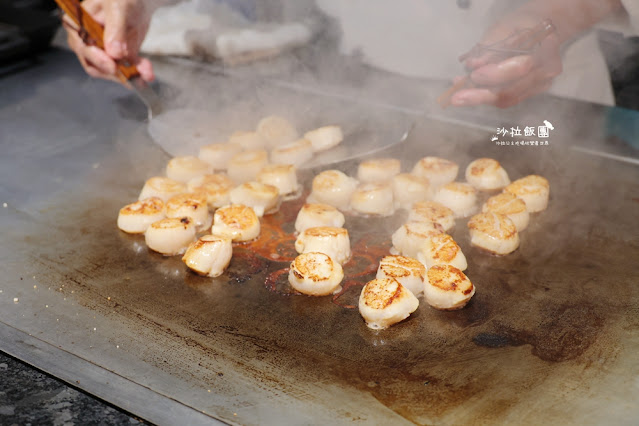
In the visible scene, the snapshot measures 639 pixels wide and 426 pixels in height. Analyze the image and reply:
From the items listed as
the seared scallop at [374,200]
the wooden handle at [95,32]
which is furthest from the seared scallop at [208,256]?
the wooden handle at [95,32]

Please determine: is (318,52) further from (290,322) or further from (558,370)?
(558,370)

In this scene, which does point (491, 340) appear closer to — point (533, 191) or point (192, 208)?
point (533, 191)

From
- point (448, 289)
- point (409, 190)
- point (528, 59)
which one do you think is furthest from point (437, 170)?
point (448, 289)

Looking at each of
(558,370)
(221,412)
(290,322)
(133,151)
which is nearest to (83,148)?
(133,151)

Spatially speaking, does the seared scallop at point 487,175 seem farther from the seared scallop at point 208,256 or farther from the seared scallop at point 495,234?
the seared scallop at point 208,256

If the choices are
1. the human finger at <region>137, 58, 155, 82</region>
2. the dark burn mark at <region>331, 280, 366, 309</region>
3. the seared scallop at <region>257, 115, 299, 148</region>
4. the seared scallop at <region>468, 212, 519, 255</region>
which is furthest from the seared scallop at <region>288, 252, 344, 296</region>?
the human finger at <region>137, 58, 155, 82</region>

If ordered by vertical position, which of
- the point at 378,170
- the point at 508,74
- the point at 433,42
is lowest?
the point at 378,170

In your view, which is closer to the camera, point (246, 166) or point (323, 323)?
point (323, 323)
